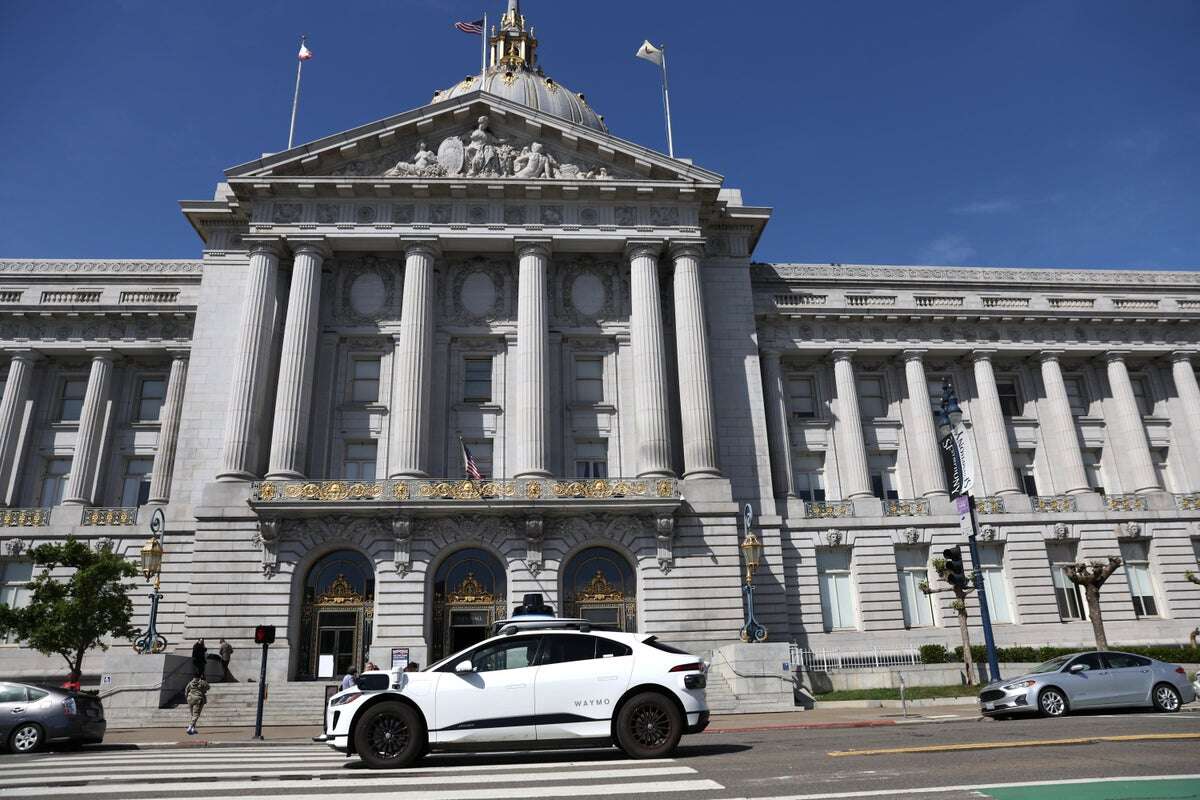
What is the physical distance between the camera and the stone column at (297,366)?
33688 mm

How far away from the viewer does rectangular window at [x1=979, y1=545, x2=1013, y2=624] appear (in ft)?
127

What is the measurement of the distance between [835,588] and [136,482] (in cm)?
3366

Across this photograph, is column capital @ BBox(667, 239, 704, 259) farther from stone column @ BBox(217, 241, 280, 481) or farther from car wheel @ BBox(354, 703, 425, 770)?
car wheel @ BBox(354, 703, 425, 770)

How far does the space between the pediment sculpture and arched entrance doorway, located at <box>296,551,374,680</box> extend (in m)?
17.9

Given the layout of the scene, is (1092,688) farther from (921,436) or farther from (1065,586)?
(1065,586)

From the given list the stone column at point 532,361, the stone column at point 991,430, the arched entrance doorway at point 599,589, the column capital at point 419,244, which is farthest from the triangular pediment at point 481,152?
the arched entrance doorway at point 599,589

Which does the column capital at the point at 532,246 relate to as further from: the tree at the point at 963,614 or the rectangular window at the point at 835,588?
the tree at the point at 963,614

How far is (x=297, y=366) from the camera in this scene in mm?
34938


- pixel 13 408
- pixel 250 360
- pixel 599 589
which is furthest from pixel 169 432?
pixel 599 589

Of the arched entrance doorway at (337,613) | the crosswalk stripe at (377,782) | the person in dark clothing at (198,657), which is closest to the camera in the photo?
the crosswalk stripe at (377,782)

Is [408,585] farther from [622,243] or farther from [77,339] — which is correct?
[77,339]

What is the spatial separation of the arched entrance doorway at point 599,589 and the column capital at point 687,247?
47.1 ft

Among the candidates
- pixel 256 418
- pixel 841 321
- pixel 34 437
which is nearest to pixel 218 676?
pixel 256 418

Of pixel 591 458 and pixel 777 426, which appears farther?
pixel 777 426
